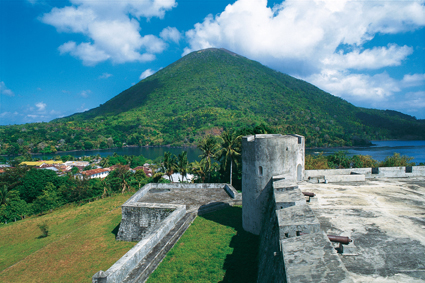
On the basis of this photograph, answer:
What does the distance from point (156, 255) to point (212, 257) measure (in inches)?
97.2

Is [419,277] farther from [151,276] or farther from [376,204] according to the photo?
[151,276]

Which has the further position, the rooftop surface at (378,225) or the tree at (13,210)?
the tree at (13,210)

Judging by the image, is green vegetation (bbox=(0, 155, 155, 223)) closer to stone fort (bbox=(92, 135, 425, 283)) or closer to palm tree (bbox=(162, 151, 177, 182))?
palm tree (bbox=(162, 151, 177, 182))

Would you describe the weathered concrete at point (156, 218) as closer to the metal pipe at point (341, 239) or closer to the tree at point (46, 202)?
the metal pipe at point (341, 239)

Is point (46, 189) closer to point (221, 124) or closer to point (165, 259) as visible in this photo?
point (165, 259)

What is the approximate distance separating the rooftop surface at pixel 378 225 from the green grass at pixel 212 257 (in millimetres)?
3565

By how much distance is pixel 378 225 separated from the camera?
25.0 feet

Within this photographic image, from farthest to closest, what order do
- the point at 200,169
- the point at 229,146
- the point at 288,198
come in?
the point at 200,169 < the point at 229,146 < the point at 288,198

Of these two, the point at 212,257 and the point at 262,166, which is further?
the point at 262,166

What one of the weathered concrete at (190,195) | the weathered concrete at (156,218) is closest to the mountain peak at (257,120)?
the weathered concrete at (190,195)

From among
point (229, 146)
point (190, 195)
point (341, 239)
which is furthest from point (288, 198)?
point (229, 146)

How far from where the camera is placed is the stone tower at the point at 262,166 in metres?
10.7

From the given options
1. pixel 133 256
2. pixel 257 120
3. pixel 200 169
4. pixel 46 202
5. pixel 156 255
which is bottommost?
pixel 46 202

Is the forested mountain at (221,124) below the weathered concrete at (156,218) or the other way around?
the other way around
